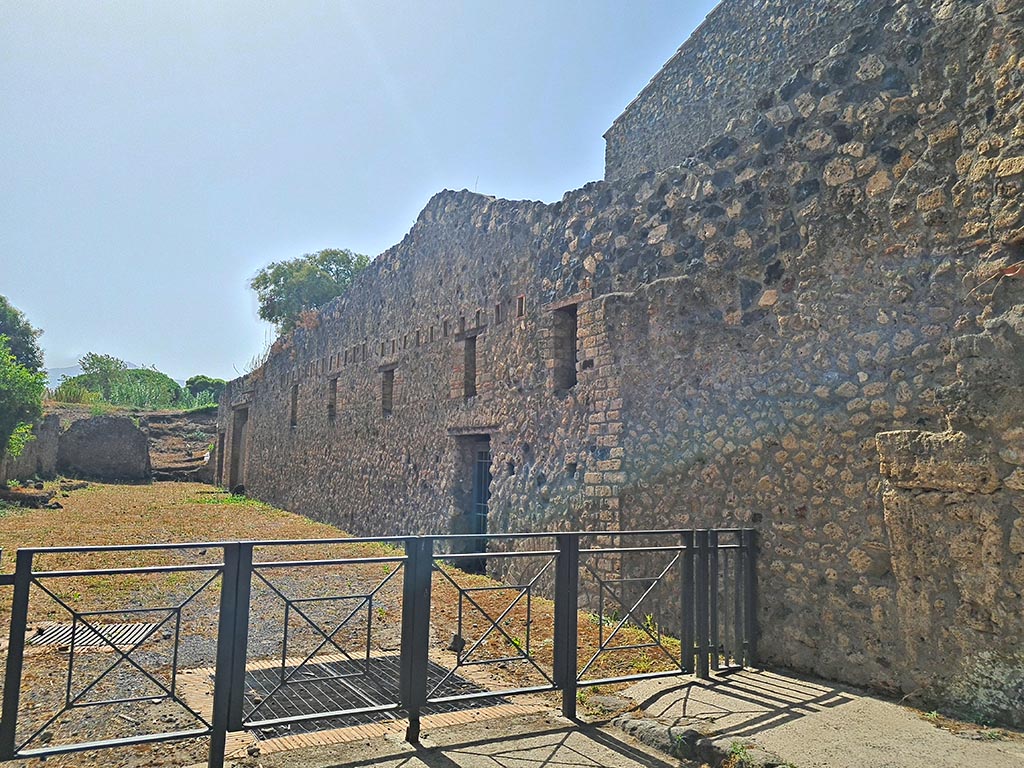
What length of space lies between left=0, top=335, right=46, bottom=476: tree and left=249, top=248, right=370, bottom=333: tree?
2025cm

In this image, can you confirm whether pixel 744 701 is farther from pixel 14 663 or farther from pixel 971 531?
pixel 14 663

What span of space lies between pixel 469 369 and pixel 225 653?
23.3ft

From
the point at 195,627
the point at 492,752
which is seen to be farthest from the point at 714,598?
the point at 195,627

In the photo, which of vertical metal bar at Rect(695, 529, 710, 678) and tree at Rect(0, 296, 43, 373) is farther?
tree at Rect(0, 296, 43, 373)

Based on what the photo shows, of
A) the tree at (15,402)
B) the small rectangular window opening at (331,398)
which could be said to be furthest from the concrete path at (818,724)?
the tree at (15,402)

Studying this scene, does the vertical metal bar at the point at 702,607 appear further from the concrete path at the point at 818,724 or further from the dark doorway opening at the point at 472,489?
the dark doorway opening at the point at 472,489

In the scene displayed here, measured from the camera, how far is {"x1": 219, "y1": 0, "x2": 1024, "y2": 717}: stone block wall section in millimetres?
4328

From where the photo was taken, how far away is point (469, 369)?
34.2 ft

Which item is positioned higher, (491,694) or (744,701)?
(491,694)

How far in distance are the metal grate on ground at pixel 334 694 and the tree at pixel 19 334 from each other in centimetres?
4239

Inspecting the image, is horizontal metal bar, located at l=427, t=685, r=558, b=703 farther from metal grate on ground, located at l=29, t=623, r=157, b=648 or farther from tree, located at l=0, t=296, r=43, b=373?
tree, located at l=0, t=296, r=43, b=373

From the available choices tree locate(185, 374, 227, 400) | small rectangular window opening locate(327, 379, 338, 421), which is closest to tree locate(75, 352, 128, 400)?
tree locate(185, 374, 227, 400)

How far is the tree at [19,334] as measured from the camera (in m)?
40.2

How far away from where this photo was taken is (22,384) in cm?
1490
